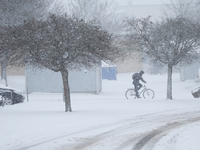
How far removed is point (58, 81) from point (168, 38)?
33.4ft

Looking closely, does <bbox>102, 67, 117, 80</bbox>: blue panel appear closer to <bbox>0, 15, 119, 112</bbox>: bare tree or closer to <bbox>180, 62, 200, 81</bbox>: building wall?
<bbox>180, 62, 200, 81</bbox>: building wall

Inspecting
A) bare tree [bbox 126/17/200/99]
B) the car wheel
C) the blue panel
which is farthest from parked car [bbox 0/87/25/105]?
the blue panel

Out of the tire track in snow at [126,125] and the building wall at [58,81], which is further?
the building wall at [58,81]

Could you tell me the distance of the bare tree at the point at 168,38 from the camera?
14578 mm

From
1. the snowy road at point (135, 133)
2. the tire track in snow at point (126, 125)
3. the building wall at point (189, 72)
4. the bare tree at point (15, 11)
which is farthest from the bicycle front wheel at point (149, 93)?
the building wall at point (189, 72)

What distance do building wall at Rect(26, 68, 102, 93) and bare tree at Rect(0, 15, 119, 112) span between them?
11.0 meters

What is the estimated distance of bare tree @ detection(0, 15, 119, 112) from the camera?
1048 cm

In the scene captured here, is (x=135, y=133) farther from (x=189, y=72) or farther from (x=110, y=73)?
(x=110, y=73)

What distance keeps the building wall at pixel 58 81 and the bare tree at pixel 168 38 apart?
23.8 feet

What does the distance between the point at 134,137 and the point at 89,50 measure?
13.9ft

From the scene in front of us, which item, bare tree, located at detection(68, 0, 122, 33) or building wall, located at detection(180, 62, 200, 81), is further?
bare tree, located at detection(68, 0, 122, 33)

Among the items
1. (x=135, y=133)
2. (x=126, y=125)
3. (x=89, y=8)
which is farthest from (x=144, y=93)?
(x=89, y=8)

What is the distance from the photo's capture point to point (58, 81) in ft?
72.9

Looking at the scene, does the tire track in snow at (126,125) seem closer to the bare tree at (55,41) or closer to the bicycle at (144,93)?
the bare tree at (55,41)
